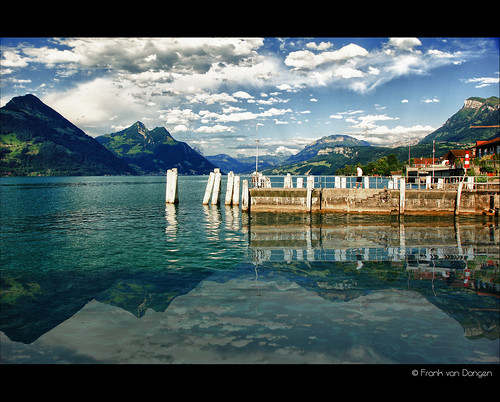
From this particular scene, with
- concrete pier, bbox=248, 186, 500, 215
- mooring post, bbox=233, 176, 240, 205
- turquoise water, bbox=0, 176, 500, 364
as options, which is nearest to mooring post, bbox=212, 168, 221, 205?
mooring post, bbox=233, 176, 240, 205

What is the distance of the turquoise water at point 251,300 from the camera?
8172 millimetres

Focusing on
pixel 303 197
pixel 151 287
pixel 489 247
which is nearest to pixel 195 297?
pixel 151 287

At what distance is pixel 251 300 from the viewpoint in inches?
448

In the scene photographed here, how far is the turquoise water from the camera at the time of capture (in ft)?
26.8

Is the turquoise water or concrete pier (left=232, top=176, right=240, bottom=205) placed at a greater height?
concrete pier (left=232, top=176, right=240, bottom=205)

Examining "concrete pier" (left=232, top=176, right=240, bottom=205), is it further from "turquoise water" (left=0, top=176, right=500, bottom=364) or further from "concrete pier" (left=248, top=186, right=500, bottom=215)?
"turquoise water" (left=0, top=176, right=500, bottom=364)

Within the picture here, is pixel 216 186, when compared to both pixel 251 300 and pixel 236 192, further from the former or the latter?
pixel 251 300

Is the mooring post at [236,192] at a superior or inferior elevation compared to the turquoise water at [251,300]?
superior

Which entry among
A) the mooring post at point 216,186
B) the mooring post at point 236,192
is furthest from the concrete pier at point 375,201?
the mooring post at point 216,186

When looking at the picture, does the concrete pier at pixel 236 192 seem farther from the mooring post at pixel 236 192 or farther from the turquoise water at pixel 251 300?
the turquoise water at pixel 251 300

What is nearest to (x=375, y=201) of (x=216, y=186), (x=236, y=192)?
(x=236, y=192)

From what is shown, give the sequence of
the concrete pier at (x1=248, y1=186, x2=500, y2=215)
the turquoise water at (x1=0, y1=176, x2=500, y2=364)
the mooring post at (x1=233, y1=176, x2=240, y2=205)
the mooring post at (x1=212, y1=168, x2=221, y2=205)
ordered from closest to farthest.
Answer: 1. the turquoise water at (x1=0, y1=176, x2=500, y2=364)
2. the concrete pier at (x1=248, y1=186, x2=500, y2=215)
3. the mooring post at (x1=233, y1=176, x2=240, y2=205)
4. the mooring post at (x1=212, y1=168, x2=221, y2=205)

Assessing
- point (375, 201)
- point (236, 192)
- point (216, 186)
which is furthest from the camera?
point (216, 186)
